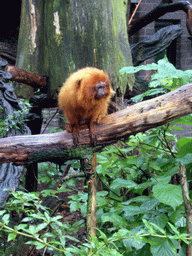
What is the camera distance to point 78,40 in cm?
325

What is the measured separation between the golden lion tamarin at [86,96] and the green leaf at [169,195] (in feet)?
2.86

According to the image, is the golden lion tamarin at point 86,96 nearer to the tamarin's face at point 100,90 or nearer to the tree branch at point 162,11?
the tamarin's face at point 100,90

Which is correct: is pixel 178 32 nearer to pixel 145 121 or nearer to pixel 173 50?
pixel 173 50

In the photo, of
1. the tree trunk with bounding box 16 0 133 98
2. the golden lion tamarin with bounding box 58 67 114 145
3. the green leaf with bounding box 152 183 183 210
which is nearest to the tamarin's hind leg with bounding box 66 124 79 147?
the golden lion tamarin with bounding box 58 67 114 145

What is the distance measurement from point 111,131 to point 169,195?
68cm

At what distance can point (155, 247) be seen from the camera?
156 centimetres

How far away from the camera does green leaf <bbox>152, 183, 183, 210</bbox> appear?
5.04 ft

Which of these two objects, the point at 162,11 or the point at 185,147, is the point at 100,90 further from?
the point at 162,11

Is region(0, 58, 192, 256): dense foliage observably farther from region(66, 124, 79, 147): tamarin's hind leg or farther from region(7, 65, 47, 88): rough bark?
region(7, 65, 47, 88): rough bark

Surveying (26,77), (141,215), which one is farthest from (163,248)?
(26,77)

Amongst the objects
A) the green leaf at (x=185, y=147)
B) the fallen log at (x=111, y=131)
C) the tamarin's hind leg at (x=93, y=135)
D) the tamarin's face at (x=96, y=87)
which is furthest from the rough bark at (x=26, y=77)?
the green leaf at (x=185, y=147)

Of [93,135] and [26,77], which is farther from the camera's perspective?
[26,77]

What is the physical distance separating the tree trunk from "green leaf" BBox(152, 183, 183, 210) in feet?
6.33

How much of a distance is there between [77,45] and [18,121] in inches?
47.8
